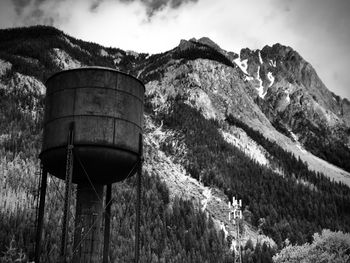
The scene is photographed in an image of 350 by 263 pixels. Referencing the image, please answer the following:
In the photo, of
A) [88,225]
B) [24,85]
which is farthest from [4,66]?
[88,225]

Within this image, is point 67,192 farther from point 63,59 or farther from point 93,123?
point 63,59

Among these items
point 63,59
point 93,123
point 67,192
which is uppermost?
point 63,59

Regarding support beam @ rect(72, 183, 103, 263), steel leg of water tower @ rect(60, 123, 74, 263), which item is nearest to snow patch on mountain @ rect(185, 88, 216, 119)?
support beam @ rect(72, 183, 103, 263)

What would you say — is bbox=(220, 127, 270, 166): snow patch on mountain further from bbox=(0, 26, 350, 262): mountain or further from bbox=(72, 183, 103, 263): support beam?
bbox=(72, 183, 103, 263): support beam

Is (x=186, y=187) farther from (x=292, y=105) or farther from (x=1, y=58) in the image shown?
(x=292, y=105)

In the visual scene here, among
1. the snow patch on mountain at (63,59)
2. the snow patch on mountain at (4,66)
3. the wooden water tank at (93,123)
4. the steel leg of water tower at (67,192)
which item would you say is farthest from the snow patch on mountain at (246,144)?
the steel leg of water tower at (67,192)

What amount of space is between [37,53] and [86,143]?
13491 centimetres

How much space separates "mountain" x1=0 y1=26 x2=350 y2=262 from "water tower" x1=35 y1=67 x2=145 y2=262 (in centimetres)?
2455

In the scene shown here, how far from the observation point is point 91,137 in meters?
19.9

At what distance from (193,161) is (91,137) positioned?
9495cm

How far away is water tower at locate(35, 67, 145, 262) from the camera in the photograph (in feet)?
65.3

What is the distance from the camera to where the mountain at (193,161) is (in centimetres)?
7819

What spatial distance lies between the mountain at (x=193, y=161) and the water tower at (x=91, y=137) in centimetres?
2455

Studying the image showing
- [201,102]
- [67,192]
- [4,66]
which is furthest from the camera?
[201,102]
